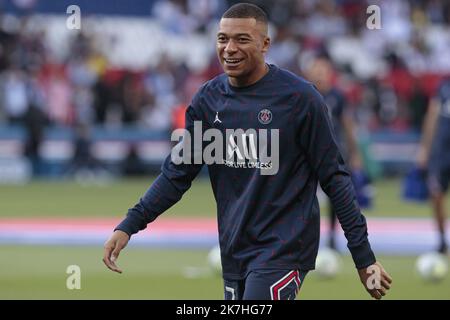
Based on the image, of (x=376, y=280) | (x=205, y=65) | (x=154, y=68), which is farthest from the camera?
(x=205, y=65)

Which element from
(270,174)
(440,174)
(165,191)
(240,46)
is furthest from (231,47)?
(440,174)

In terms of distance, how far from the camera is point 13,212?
65.2 ft

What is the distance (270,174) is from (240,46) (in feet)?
2.50

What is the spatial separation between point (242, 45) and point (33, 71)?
22.0m

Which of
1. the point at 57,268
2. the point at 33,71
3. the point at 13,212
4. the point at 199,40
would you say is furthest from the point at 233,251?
the point at 199,40

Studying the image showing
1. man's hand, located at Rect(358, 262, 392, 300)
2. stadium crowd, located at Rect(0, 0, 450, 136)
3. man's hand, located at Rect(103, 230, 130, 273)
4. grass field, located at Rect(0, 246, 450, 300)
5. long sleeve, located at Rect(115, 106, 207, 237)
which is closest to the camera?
man's hand, located at Rect(358, 262, 392, 300)

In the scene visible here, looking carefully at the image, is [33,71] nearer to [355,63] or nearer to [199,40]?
[199,40]

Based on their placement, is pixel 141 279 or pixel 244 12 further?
pixel 141 279

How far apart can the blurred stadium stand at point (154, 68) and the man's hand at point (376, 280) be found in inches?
748

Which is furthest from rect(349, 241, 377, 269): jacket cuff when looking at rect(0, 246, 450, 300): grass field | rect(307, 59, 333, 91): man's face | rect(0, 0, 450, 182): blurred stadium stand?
rect(0, 0, 450, 182): blurred stadium stand

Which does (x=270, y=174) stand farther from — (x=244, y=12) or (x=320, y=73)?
(x=320, y=73)

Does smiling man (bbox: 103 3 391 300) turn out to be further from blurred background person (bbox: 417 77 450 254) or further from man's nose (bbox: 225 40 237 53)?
blurred background person (bbox: 417 77 450 254)

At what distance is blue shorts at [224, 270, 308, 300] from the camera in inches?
263

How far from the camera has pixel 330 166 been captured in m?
6.81
